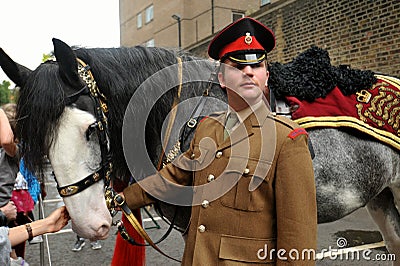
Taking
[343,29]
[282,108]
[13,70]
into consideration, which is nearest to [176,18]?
[343,29]

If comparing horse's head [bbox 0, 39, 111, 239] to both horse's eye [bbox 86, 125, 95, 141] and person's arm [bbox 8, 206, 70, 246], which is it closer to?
horse's eye [bbox 86, 125, 95, 141]

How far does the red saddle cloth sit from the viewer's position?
2281 mm

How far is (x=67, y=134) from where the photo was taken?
67.1 inches

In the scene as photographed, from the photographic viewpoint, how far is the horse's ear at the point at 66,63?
1.75m

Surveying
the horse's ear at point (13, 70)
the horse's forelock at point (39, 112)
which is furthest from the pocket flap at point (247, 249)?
the horse's ear at point (13, 70)

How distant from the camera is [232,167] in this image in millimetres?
1561

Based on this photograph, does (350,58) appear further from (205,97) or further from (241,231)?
(241,231)

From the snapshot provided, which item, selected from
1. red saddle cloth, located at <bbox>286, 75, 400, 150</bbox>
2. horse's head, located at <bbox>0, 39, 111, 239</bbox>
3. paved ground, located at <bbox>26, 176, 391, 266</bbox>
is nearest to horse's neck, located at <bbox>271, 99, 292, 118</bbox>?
red saddle cloth, located at <bbox>286, 75, 400, 150</bbox>

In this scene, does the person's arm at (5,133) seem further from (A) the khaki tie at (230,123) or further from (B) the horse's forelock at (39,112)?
(A) the khaki tie at (230,123)

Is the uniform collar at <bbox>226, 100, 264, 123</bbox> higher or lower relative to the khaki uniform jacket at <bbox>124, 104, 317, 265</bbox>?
higher

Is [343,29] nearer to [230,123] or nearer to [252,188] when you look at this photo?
[230,123]

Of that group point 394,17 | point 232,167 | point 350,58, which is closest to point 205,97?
point 232,167

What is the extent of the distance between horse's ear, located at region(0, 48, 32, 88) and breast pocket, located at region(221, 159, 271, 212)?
1.18 metres

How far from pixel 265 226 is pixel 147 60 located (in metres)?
1.16
